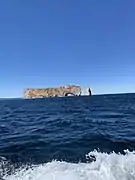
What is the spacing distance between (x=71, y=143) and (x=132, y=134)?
437 centimetres

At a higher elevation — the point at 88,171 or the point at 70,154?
the point at 88,171

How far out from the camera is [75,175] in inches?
320

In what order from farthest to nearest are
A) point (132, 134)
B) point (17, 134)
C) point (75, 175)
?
point (17, 134) < point (132, 134) < point (75, 175)

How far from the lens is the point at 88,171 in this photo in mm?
8336

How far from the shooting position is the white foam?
26.1 feet

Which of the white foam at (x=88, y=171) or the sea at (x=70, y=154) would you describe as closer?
the white foam at (x=88, y=171)

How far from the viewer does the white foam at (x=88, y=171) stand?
26.1 ft

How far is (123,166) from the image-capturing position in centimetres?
848

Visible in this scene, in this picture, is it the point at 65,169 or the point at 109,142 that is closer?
the point at 65,169

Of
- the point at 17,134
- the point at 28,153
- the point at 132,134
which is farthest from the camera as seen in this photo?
the point at 17,134

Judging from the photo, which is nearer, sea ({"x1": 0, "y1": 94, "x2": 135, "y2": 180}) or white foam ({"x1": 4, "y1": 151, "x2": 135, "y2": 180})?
white foam ({"x1": 4, "y1": 151, "x2": 135, "y2": 180})

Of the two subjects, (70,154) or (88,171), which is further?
(70,154)

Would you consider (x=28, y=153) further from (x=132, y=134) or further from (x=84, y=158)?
(x=132, y=134)

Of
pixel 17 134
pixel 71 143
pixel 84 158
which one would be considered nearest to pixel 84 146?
pixel 71 143
